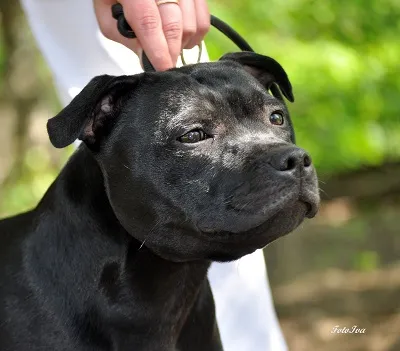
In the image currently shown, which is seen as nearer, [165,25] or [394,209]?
[165,25]

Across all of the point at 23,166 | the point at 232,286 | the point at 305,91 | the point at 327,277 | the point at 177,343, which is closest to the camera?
the point at 177,343

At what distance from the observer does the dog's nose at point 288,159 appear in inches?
104

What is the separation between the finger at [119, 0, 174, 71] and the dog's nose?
70 cm

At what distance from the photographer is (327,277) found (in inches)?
251

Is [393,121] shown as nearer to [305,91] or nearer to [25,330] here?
[305,91]

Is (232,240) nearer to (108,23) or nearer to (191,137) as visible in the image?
(191,137)

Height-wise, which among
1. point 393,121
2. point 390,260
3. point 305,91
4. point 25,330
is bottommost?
point 390,260

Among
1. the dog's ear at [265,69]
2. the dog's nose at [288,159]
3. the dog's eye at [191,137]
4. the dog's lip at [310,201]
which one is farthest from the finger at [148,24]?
the dog's lip at [310,201]

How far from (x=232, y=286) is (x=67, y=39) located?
4.34ft

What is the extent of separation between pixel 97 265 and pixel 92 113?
0.52 meters

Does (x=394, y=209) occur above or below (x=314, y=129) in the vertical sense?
below

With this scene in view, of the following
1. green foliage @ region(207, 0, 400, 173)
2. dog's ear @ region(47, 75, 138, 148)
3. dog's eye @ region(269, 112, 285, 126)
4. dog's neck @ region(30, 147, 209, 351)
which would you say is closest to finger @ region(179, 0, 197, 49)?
dog's ear @ region(47, 75, 138, 148)

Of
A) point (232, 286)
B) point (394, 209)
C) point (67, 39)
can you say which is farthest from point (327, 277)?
point (67, 39)

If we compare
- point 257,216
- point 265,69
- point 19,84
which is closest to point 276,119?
point 265,69
